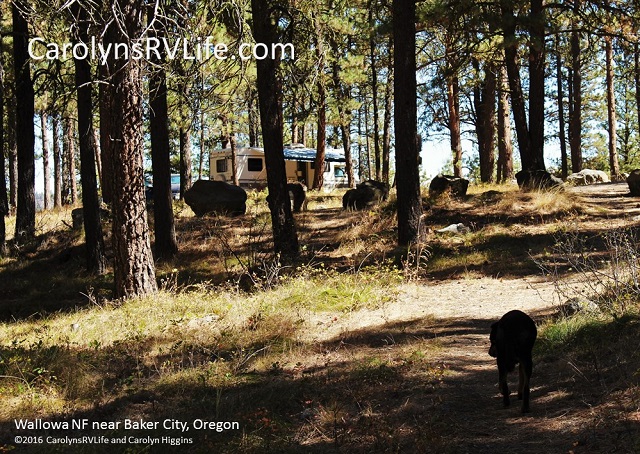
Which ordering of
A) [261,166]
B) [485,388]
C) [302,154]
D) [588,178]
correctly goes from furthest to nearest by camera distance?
[261,166], [302,154], [588,178], [485,388]

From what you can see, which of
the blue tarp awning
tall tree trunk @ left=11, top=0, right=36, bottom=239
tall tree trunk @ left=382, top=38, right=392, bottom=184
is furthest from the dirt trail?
the blue tarp awning

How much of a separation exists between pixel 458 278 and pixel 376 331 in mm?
3429

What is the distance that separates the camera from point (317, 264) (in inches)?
472

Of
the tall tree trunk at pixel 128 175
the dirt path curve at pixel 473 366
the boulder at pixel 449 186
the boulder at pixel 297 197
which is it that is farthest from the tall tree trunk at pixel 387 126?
the tall tree trunk at pixel 128 175

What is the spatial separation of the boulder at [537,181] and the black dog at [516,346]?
1185 centimetres

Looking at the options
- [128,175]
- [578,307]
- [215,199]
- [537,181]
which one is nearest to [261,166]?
[215,199]

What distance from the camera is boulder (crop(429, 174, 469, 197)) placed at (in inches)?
666

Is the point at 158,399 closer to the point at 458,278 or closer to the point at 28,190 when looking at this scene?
the point at 458,278

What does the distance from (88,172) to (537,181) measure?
11.4 meters

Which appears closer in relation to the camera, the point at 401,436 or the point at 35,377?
the point at 401,436

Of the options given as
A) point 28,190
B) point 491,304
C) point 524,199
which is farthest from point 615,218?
point 28,190

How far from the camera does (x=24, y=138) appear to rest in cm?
1839

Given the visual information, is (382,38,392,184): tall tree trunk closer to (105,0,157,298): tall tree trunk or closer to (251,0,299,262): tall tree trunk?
(251,0,299,262): tall tree trunk

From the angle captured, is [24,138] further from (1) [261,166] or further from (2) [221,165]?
(2) [221,165]
